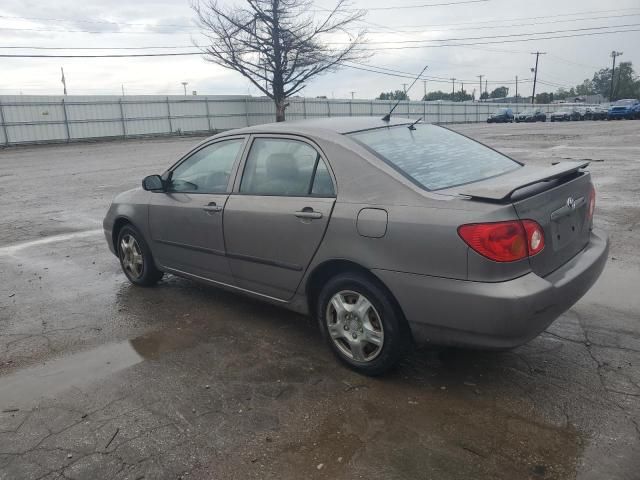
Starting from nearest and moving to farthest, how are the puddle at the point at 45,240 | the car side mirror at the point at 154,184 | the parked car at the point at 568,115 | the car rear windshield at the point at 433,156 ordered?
the car rear windshield at the point at 433,156, the car side mirror at the point at 154,184, the puddle at the point at 45,240, the parked car at the point at 568,115

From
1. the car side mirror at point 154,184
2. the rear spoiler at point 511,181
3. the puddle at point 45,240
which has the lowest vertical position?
the puddle at point 45,240

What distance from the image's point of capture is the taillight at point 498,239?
9.37 ft

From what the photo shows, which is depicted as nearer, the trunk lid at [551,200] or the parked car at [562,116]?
the trunk lid at [551,200]

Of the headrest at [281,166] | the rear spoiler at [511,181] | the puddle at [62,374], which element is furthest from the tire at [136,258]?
the rear spoiler at [511,181]

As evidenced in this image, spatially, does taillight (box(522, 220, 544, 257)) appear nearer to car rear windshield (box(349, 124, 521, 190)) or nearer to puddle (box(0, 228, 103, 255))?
car rear windshield (box(349, 124, 521, 190))

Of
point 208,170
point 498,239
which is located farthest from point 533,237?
point 208,170

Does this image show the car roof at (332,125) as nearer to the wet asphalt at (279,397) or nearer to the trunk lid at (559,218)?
the trunk lid at (559,218)

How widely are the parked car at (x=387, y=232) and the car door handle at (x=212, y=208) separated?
0.02 meters

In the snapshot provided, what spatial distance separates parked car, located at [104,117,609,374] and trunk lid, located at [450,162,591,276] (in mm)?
12

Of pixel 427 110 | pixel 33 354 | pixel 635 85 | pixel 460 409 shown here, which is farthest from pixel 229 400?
pixel 635 85

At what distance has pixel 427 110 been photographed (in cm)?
5553

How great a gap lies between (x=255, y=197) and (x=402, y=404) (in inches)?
70.7

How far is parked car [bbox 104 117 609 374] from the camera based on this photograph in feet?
9.56

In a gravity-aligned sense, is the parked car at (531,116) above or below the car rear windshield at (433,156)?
below
